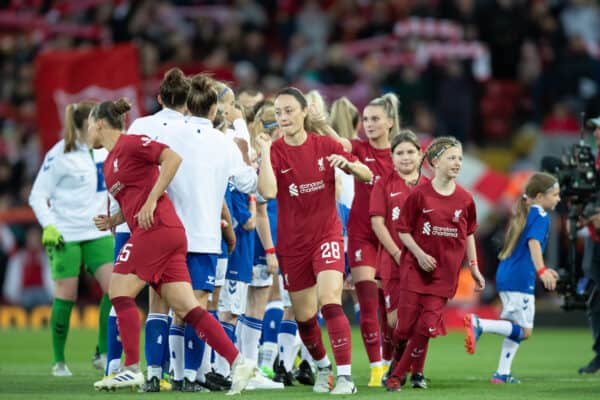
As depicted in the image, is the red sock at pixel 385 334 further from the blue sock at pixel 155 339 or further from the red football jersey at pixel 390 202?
the blue sock at pixel 155 339

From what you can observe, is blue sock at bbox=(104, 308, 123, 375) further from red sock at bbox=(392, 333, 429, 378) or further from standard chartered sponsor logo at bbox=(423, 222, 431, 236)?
standard chartered sponsor logo at bbox=(423, 222, 431, 236)

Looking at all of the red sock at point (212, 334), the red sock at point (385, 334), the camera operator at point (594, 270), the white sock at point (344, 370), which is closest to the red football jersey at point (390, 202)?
the red sock at point (385, 334)

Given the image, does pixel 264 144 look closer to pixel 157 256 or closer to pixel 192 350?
pixel 157 256

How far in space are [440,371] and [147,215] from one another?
4420 mm

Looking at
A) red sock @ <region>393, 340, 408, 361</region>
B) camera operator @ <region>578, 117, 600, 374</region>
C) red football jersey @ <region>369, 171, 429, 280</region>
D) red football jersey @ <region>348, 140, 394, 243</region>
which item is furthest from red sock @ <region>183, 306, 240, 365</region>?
camera operator @ <region>578, 117, 600, 374</region>

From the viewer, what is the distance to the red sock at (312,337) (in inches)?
387

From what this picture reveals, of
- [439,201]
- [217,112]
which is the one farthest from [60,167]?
[439,201]

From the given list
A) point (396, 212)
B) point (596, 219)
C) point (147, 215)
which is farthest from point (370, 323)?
point (596, 219)

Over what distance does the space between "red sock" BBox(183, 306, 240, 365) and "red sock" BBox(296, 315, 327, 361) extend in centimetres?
104

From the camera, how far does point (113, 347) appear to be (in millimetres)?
10289

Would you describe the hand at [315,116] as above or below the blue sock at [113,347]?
above

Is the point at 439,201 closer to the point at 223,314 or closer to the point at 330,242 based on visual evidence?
the point at 330,242

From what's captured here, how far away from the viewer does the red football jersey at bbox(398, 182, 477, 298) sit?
9.84 meters

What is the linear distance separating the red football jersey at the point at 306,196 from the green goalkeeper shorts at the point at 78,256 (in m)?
2.70
